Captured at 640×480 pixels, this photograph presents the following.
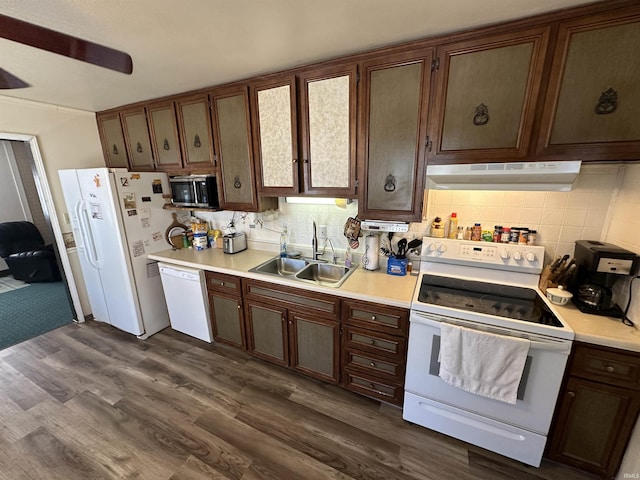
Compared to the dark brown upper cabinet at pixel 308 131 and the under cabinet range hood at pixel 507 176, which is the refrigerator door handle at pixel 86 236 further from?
the under cabinet range hood at pixel 507 176

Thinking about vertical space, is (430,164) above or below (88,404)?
above

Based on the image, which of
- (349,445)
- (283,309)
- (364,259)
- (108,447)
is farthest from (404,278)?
(108,447)

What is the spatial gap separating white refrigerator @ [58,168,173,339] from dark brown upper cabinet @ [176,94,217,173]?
546mm

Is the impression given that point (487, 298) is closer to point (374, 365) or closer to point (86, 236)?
point (374, 365)

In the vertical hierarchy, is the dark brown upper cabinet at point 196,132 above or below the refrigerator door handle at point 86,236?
above

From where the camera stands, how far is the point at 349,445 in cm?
162

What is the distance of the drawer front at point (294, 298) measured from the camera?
1814 millimetres

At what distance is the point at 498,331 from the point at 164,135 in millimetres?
3069

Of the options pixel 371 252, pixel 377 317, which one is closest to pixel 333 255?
pixel 371 252

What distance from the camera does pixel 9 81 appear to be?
76.0 inches

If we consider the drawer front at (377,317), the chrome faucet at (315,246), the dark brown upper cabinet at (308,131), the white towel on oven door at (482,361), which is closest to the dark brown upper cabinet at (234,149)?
the dark brown upper cabinet at (308,131)

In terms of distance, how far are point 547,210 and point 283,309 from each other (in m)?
1.95

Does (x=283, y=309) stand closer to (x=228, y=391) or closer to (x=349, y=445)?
(x=228, y=391)

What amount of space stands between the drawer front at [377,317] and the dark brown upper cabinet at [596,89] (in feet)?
4.01
